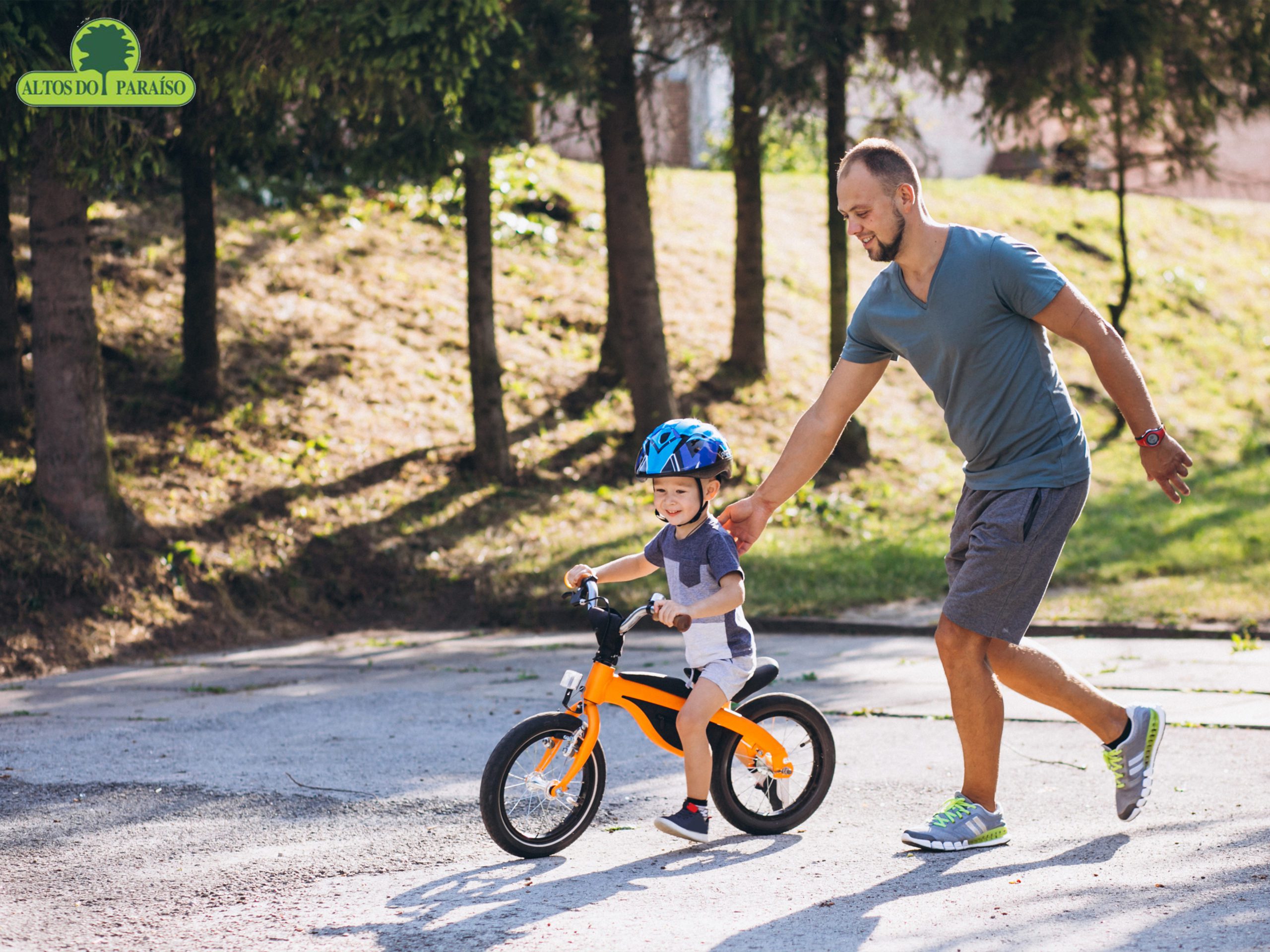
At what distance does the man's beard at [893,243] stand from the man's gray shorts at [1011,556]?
0.83 metres

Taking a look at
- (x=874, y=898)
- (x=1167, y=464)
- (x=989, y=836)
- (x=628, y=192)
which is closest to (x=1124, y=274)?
(x=628, y=192)

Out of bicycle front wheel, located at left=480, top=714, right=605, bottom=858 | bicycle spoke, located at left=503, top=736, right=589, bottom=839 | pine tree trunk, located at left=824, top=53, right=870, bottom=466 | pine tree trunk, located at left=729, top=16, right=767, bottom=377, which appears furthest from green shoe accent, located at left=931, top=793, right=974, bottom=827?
pine tree trunk, located at left=729, top=16, right=767, bottom=377

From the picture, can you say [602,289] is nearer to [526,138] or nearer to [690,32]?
[526,138]

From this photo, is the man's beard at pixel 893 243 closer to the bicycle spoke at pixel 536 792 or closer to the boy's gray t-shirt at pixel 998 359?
the boy's gray t-shirt at pixel 998 359

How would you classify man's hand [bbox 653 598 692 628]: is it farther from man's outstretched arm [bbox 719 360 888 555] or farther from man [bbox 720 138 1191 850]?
man [bbox 720 138 1191 850]

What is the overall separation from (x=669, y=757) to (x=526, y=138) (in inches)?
455

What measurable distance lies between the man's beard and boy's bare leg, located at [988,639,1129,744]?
4.32 feet

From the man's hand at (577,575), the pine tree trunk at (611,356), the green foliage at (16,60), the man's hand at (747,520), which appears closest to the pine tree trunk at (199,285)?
the green foliage at (16,60)

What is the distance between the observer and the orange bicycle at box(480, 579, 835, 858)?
448 cm

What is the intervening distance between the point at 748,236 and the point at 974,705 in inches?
479

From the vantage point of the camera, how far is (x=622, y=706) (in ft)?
15.3

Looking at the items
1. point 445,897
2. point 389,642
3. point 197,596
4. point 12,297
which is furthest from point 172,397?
point 445,897

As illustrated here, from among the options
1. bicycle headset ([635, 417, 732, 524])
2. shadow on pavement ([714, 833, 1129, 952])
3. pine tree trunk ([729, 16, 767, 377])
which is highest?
pine tree trunk ([729, 16, 767, 377])

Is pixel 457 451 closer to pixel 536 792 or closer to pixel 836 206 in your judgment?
pixel 836 206
